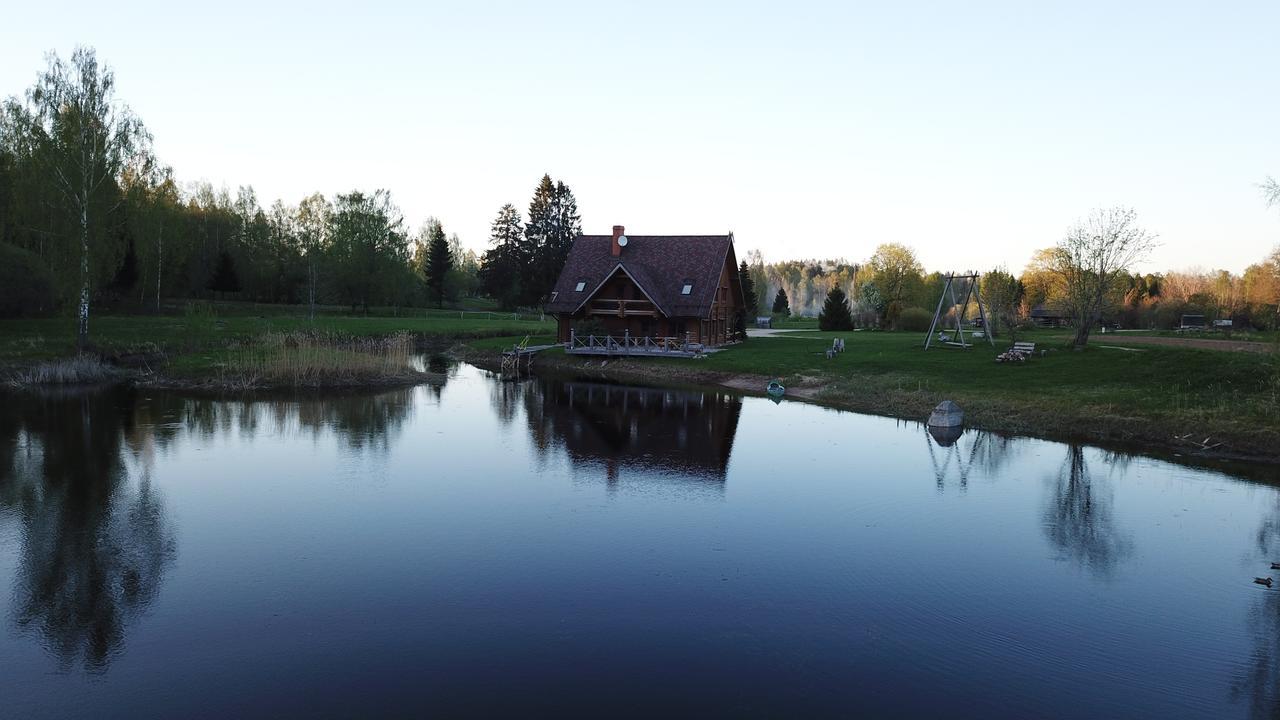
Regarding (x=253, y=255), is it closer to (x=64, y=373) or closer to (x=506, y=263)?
(x=506, y=263)

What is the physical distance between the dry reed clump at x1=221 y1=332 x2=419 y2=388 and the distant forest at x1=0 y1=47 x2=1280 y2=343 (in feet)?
29.0

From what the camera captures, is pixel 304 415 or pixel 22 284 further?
pixel 22 284

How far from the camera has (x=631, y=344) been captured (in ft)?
153

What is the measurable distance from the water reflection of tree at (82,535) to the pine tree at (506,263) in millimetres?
63073

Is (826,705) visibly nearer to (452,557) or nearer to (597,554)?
(597,554)

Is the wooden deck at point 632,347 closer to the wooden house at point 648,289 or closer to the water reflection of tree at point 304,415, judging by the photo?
the wooden house at point 648,289

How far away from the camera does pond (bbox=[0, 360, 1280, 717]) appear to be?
28.1ft

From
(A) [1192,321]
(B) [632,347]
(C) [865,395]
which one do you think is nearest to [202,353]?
(B) [632,347]

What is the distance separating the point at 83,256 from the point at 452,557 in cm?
3364

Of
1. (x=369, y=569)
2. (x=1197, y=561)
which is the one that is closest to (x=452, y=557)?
(x=369, y=569)

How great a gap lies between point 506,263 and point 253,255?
2571 centimetres

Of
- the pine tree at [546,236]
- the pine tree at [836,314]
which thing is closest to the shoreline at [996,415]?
the pine tree at [836,314]

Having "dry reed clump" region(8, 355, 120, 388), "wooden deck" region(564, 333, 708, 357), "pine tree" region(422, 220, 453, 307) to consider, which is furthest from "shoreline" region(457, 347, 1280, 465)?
"pine tree" region(422, 220, 453, 307)

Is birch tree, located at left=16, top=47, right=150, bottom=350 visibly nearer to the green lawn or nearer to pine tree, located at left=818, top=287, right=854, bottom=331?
the green lawn
